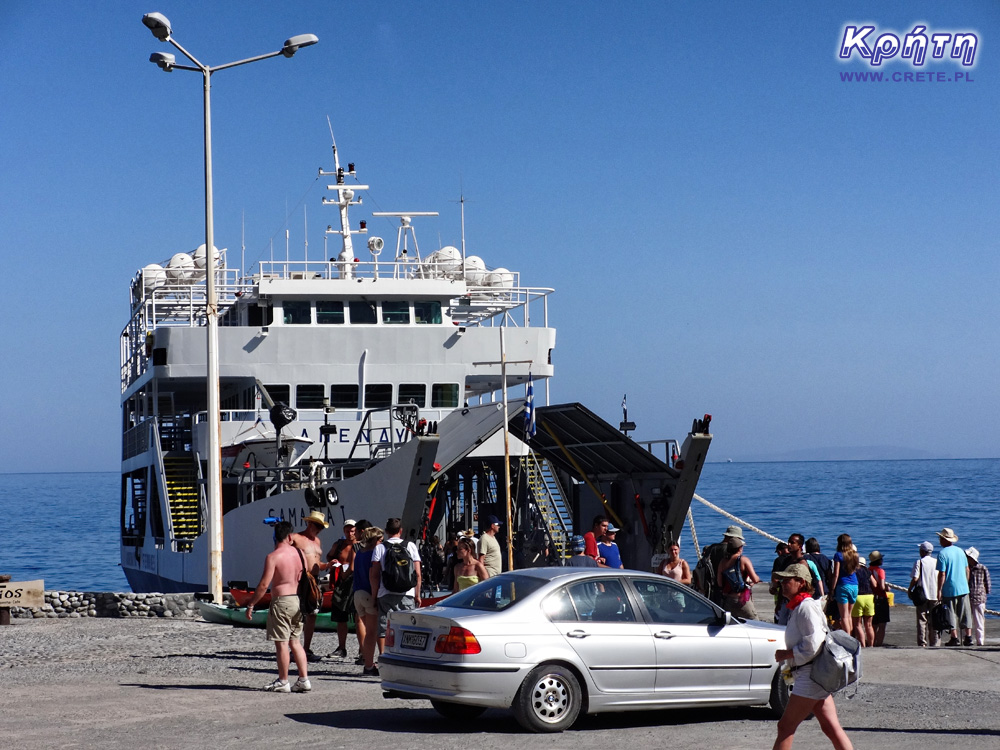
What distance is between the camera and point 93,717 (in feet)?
31.5

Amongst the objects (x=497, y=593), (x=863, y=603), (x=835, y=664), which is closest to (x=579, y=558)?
(x=863, y=603)

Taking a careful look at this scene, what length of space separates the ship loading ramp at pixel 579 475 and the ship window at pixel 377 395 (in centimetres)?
205

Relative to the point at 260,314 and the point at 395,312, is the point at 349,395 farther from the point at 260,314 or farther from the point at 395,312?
the point at 260,314

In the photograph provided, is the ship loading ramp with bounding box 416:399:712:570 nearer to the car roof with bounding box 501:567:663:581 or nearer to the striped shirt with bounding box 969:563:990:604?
the striped shirt with bounding box 969:563:990:604

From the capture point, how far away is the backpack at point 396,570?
11.6 metres

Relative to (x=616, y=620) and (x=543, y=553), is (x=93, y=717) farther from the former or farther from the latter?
(x=543, y=553)

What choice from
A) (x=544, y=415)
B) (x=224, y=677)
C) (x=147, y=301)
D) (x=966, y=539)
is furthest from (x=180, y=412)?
(x=966, y=539)

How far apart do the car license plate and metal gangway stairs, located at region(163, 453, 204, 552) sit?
17489mm

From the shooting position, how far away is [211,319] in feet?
60.2

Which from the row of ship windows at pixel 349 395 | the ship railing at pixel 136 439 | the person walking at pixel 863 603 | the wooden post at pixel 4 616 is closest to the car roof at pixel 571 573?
the person walking at pixel 863 603

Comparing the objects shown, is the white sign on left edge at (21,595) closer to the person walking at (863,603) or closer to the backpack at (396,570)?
the backpack at (396,570)

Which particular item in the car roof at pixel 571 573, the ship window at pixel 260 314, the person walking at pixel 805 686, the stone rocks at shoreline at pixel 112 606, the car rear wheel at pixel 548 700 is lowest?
the stone rocks at shoreline at pixel 112 606

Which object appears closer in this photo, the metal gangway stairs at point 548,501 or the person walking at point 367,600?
the person walking at point 367,600

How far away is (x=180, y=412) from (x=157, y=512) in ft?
16.7
